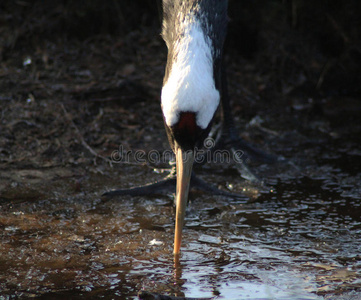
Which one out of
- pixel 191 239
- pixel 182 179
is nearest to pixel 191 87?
pixel 182 179

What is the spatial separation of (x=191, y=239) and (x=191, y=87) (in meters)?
1.00

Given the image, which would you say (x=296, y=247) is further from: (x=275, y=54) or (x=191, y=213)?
(x=275, y=54)

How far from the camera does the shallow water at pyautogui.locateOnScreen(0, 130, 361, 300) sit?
2854mm

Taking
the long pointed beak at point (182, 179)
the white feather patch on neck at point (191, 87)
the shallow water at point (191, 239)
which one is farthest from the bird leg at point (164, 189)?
the white feather patch on neck at point (191, 87)

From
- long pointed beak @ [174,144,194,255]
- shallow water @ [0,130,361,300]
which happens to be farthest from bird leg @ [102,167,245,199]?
long pointed beak @ [174,144,194,255]

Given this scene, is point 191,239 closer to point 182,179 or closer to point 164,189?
point 182,179

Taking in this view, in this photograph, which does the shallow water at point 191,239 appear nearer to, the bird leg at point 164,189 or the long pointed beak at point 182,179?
the bird leg at point 164,189

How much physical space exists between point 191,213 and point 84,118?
2.02 meters

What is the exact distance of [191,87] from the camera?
9.87ft

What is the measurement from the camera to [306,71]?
658cm

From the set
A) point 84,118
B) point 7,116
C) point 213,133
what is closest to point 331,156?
point 213,133

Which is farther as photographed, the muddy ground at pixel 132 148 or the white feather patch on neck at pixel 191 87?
the muddy ground at pixel 132 148

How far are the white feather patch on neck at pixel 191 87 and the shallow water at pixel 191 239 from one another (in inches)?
31.8

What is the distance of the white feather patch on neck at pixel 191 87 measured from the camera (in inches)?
118
